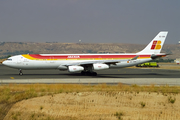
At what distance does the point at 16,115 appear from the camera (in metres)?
18.0

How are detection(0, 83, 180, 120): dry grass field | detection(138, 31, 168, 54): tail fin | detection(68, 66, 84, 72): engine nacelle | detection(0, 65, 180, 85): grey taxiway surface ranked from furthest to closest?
detection(138, 31, 168, 54): tail fin < detection(68, 66, 84, 72): engine nacelle < detection(0, 65, 180, 85): grey taxiway surface < detection(0, 83, 180, 120): dry grass field

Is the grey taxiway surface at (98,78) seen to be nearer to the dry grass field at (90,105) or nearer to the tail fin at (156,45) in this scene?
the tail fin at (156,45)

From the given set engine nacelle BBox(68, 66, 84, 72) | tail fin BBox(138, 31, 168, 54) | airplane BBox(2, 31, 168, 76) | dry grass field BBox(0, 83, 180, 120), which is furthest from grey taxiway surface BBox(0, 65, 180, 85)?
dry grass field BBox(0, 83, 180, 120)

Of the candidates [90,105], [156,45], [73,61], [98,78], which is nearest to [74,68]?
[73,61]

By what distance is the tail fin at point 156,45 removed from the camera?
4522 centimetres

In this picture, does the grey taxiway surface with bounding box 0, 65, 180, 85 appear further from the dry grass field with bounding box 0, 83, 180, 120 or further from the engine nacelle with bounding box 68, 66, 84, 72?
the dry grass field with bounding box 0, 83, 180, 120

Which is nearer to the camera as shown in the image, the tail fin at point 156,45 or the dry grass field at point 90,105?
the dry grass field at point 90,105

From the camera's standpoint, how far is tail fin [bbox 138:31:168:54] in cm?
4522

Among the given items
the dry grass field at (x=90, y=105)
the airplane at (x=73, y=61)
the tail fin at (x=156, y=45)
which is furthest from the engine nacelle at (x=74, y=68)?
the dry grass field at (x=90, y=105)

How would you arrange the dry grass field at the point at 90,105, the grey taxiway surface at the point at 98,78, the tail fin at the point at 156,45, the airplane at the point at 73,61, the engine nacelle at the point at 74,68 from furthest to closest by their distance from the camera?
the tail fin at the point at 156,45 < the airplane at the point at 73,61 < the engine nacelle at the point at 74,68 < the grey taxiway surface at the point at 98,78 < the dry grass field at the point at 90,105

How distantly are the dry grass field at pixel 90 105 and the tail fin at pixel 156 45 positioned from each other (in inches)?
973

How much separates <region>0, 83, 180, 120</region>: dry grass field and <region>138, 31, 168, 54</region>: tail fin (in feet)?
81.1

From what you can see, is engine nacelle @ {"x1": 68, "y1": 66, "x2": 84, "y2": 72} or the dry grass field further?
engine nacelle @ {"x1": 68, "y1": 66, "x2": 84, "y2": 72}

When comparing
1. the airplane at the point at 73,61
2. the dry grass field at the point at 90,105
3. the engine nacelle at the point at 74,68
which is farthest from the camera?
the airplane at the point at 73,61
